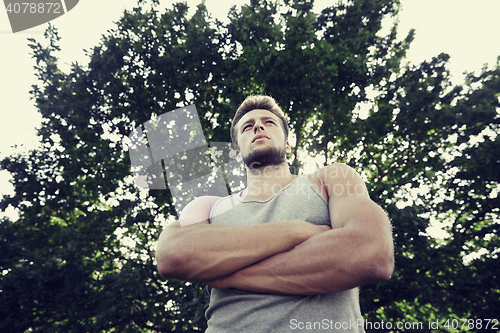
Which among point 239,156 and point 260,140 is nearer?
point 260,140

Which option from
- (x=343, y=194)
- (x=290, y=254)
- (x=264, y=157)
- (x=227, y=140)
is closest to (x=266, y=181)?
(x=264, y=157)

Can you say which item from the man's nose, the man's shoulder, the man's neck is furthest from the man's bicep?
the man's nose

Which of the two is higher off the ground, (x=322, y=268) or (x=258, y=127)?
(x=258, y=127)

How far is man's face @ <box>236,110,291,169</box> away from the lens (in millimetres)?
2281

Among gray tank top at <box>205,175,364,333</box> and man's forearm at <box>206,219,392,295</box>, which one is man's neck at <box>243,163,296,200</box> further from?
man's forearm at <box>206,219,392,295</box>

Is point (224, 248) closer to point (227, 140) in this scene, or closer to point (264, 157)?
point (264, 157)

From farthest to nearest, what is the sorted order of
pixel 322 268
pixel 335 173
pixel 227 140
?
pixel 227 140 → pixel 335 173 → pixel 322 268

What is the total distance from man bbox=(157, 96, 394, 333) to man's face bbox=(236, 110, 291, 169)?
653 millimetres

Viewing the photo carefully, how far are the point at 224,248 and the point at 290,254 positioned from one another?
36cm

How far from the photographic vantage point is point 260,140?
7.55 ft

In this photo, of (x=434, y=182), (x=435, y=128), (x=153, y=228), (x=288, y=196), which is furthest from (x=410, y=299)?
(x=153, y=228)

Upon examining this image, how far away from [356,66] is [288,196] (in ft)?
20.4

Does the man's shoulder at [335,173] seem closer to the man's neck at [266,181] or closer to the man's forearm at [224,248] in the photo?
the man's neck at [266,181]

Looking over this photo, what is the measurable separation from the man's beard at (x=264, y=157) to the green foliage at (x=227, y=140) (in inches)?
176
